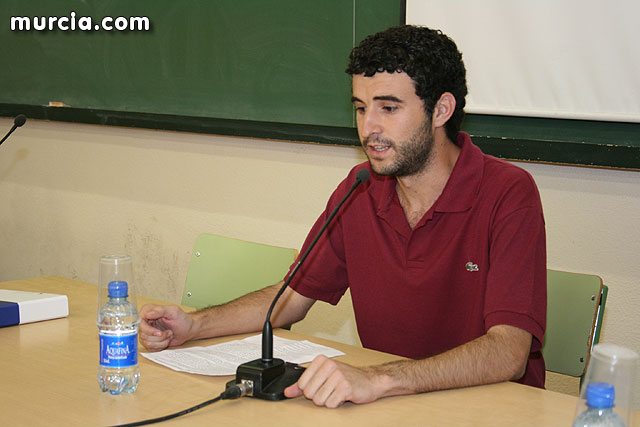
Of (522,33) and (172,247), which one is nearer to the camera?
(522,33)

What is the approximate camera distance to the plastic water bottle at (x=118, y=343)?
1.43 m

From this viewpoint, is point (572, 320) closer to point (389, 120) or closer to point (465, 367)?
point (465, 367)

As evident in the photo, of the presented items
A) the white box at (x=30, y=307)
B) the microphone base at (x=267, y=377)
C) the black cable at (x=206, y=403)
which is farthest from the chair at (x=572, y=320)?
the white box at (x=30, y=307)

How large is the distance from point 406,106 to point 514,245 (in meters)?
0.43

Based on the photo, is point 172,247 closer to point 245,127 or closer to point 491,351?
point 245,127

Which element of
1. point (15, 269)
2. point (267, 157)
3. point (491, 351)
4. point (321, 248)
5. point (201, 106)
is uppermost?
point (201, 106)

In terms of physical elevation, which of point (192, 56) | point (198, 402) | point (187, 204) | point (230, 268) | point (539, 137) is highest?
point (192, 56)

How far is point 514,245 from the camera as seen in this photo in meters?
1.72

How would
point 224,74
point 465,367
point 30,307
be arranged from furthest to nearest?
point 224,74
point 30,307
point 465,367

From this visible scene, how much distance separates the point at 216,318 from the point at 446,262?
1.83 feet

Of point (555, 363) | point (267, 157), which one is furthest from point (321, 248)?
point (267, 157)

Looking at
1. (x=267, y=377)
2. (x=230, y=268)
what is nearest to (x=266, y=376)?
(x=267, y=377)

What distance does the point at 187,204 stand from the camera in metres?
3.65

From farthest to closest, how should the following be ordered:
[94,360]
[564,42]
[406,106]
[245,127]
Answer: [245,127]
[564,42]
[406,106]
[94,360]
